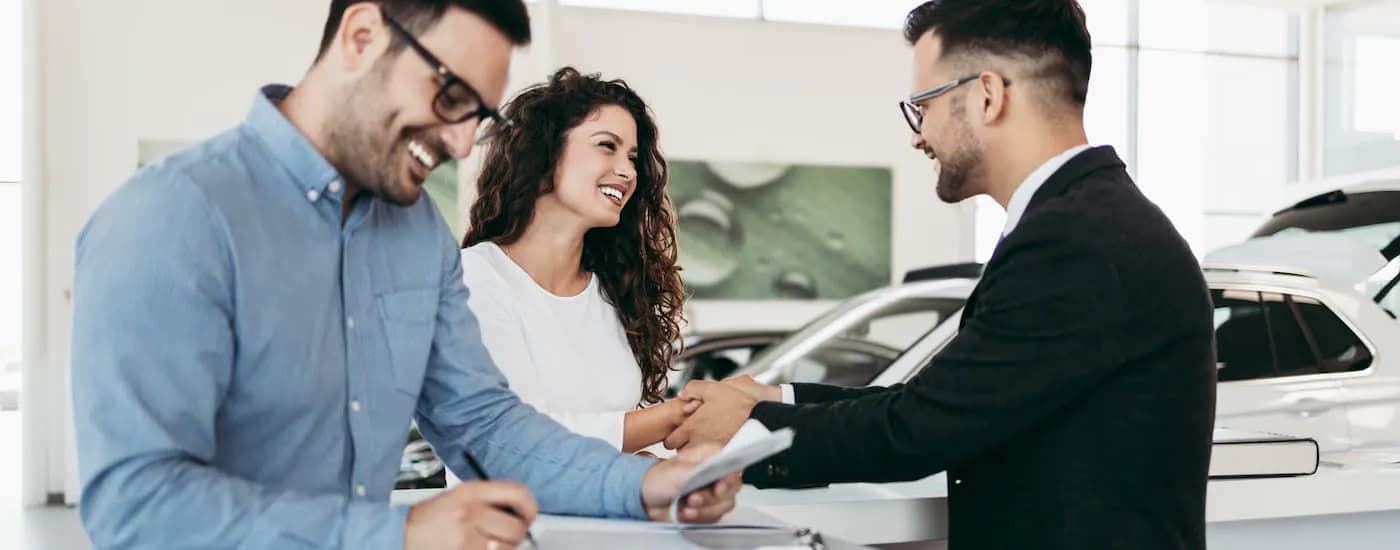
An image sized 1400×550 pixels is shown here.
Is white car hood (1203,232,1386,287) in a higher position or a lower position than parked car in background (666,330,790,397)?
higher

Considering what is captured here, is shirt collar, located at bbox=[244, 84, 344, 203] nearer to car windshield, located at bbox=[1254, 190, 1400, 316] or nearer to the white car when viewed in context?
the white car

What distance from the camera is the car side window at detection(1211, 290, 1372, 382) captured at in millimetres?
4266

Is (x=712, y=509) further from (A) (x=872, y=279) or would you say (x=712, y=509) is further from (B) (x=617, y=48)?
(A) (x=872, y=279)

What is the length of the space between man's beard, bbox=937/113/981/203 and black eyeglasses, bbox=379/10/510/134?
92 cm

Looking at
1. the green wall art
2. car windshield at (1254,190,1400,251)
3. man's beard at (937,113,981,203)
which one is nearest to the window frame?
car windshield at (1254,190,1400,251)

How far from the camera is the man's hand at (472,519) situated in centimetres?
144

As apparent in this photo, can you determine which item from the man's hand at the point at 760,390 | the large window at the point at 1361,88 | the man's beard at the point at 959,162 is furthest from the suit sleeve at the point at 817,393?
the large window at the point at 1361,88

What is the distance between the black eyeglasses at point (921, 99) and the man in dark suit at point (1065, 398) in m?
0.18

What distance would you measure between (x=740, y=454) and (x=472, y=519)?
35 centimetres

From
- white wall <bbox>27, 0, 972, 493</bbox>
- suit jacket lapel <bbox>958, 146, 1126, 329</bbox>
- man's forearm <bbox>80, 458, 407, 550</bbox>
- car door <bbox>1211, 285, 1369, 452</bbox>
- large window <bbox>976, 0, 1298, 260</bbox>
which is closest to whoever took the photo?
man's forearm <bbox>80, 458, 407, 550</bbox>

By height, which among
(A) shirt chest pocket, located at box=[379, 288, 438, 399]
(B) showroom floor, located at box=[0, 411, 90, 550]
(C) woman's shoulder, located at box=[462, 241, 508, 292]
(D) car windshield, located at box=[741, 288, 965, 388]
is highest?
(C) woman's shoulder, located at box=[462, 241, 508, 292]

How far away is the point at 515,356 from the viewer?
2594 millimetres

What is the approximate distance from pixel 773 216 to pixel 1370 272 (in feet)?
19.1

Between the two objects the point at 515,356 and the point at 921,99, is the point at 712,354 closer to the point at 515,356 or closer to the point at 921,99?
the point at 515,356
